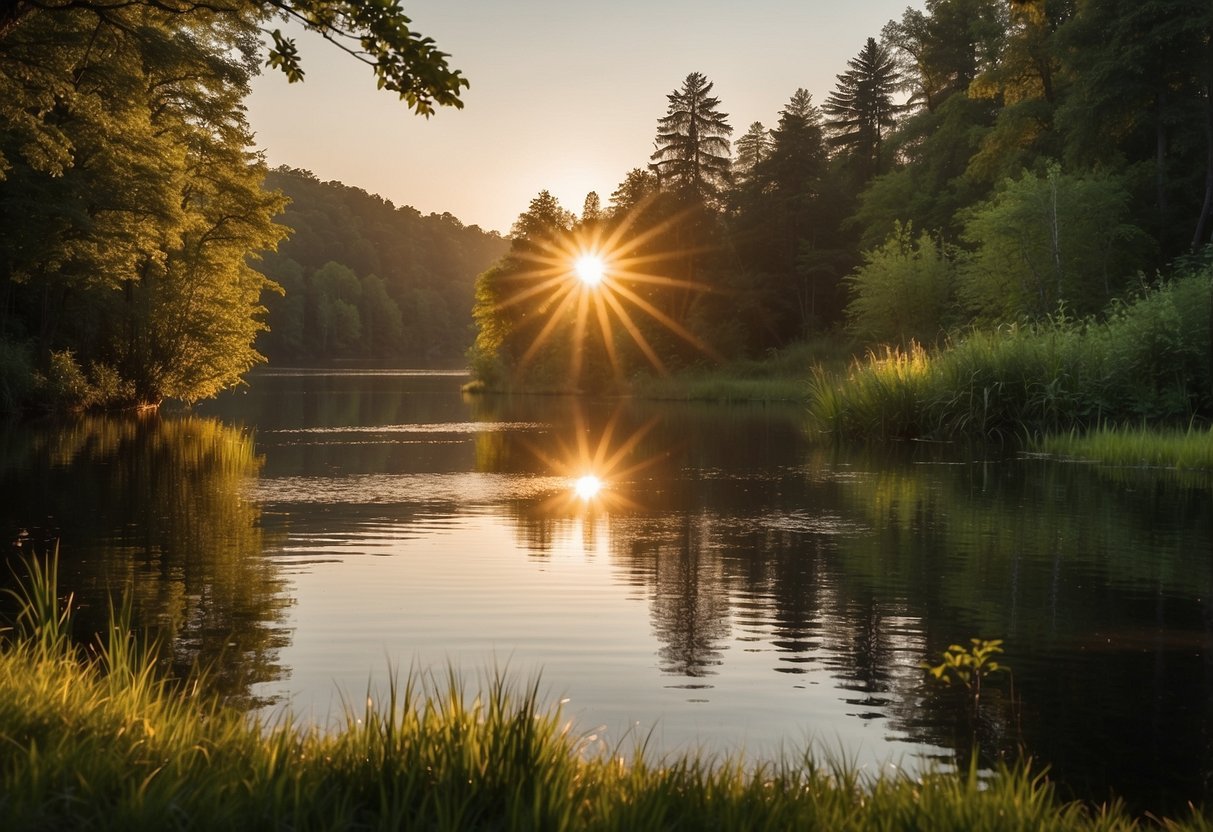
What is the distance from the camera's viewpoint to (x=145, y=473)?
1934cm

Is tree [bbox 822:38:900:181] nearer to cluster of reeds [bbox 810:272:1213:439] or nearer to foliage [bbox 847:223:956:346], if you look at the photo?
foliage [bbox 847:223:956:346]

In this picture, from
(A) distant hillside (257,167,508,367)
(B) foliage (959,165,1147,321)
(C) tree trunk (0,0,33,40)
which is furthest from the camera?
(A) distant hillside (257,167,508,367)

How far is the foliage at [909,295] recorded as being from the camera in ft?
177

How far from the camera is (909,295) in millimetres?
54406

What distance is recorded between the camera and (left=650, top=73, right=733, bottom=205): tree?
234ft

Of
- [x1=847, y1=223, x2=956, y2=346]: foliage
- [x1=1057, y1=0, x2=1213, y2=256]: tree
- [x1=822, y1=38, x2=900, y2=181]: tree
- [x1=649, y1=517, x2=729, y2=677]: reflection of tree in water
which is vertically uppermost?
[x1=822, y1=38, x2=900, y2=181]: tree

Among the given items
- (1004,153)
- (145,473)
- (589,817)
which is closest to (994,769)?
(589,817)

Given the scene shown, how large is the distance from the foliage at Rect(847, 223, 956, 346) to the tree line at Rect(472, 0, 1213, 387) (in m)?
0.09

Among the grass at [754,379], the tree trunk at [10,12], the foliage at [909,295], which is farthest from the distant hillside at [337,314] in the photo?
the tree trunk at [10,12]

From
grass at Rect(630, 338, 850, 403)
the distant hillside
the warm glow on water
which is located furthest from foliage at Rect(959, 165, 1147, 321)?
the distant hillside

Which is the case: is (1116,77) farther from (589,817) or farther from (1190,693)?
(589,817)

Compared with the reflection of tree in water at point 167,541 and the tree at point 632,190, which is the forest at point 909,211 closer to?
the tree at point 632,190

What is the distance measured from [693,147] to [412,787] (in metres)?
70.1

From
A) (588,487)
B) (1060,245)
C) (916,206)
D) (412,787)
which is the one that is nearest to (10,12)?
(412,787)
